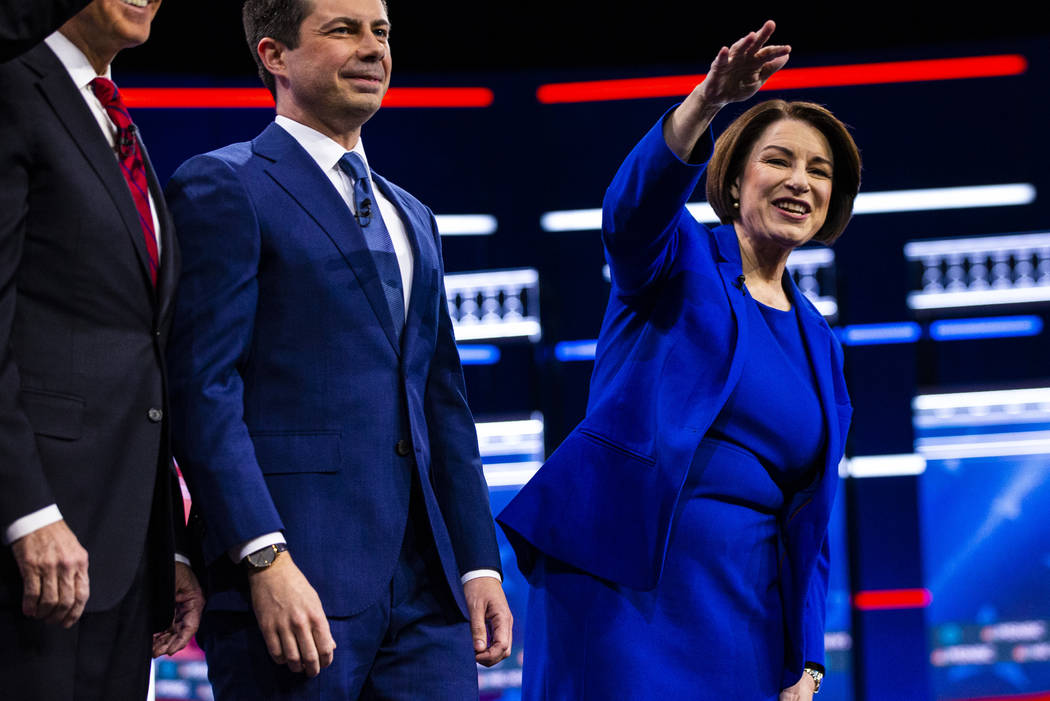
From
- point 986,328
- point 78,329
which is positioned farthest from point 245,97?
point 78,329

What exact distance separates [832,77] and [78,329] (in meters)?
4.66

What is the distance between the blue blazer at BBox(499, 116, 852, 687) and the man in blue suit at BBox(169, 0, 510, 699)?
24 centimetres

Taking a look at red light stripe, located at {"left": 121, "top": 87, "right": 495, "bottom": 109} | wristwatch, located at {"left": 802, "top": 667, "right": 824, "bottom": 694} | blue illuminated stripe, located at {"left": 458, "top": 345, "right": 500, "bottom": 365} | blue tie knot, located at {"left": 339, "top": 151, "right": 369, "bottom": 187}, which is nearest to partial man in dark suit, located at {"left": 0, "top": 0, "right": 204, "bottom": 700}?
blue tie knot, located at {"left": 339, "top": 151, "right": 369, "bottom": 187}

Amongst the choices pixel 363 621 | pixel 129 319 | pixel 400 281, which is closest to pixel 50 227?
pixel 129 319

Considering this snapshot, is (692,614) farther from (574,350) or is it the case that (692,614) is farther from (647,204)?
(574,350)

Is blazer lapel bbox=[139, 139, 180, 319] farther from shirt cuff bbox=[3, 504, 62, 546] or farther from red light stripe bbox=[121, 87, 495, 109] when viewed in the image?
red light stripe bbox=[121, 87, 495, 109]

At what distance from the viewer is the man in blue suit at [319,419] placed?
1532mm

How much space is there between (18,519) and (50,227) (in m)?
0.34

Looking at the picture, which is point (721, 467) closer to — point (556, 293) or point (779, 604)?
→ point (779, 604)

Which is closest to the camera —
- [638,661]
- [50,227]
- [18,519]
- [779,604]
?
[18,519]

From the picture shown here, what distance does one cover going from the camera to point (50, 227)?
140cm

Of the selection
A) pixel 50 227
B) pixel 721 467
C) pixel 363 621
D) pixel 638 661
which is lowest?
pixel 638 661

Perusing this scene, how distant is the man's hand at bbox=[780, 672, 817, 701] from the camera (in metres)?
2.12

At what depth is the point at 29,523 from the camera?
1.29 meters
